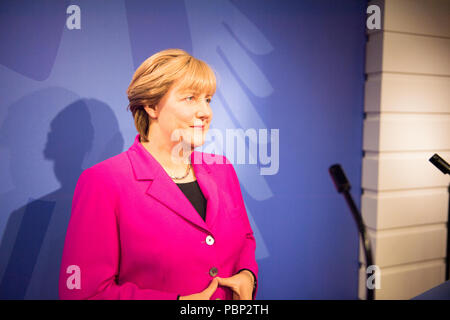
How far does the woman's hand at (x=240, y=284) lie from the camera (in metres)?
1.07

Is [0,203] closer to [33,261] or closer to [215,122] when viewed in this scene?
[33,261]

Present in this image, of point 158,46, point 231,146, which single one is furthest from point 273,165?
point 158,46

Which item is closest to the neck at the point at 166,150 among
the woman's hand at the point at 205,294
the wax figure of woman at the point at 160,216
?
the wax figure of woman at the point at 160,216

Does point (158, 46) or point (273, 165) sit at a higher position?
point (158, 46)

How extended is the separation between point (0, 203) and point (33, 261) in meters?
0.24

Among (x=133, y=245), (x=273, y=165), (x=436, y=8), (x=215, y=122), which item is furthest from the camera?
(x=436, y=8)

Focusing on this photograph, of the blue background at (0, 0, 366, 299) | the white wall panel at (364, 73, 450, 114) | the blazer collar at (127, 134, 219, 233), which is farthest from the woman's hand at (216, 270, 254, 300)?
the white wall panel at (364, 73, 450, 114)

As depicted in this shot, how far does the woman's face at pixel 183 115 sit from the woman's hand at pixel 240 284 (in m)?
0.45

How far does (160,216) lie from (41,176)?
0.53 m

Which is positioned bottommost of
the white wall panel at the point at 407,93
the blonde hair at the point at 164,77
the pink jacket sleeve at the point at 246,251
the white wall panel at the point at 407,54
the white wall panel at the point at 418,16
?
the pink jacket sleeve at the point at 246,251

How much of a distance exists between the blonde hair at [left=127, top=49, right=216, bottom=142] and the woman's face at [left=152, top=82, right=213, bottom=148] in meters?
0.02

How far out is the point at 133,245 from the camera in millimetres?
970

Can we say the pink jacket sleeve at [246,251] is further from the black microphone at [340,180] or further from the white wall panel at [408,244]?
the white wall panel at [408,244]

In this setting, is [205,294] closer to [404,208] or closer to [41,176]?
[41,176]
